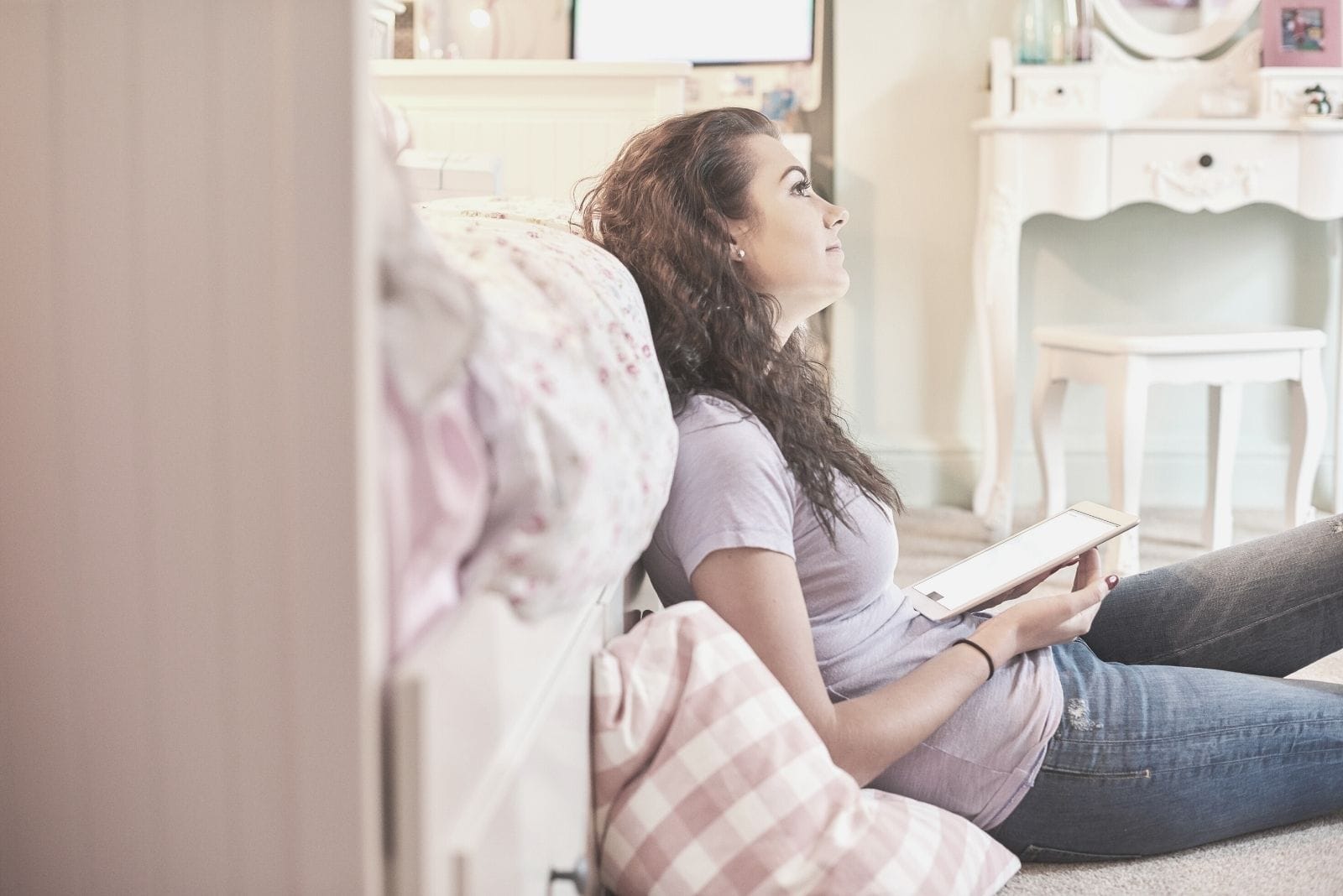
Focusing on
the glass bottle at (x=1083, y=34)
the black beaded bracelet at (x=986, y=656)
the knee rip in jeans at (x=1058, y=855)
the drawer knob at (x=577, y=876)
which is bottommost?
the knee rip in jeans at (x=1058, y=855)

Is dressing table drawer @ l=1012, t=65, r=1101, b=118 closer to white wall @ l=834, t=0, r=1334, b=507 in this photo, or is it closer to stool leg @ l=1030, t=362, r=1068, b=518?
white wall @ l=834, t=0, r=1334, b=507

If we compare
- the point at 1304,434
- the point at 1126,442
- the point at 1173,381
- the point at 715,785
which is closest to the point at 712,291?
the point at 715,785

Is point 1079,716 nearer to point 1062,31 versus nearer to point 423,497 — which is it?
point 423,497

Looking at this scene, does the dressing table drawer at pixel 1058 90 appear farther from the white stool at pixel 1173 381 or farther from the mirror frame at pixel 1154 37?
the white stool at pixel 1173 381

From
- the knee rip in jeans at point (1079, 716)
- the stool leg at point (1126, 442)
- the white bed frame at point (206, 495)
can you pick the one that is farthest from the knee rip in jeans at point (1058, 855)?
the stool leg at point (1126, 442)

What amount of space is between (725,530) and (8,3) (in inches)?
23.0

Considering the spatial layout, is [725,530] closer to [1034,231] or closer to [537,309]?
[537,309]

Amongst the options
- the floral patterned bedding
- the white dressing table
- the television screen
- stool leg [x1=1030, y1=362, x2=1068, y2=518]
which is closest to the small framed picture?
the white dressing table

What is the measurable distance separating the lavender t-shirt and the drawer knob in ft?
0.92

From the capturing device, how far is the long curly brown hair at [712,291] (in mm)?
1163

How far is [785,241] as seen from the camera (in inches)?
50.6

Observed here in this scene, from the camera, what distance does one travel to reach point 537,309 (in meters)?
0.79

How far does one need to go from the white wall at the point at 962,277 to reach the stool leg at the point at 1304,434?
1.31 ft

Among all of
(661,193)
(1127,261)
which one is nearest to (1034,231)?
(1127,261)
